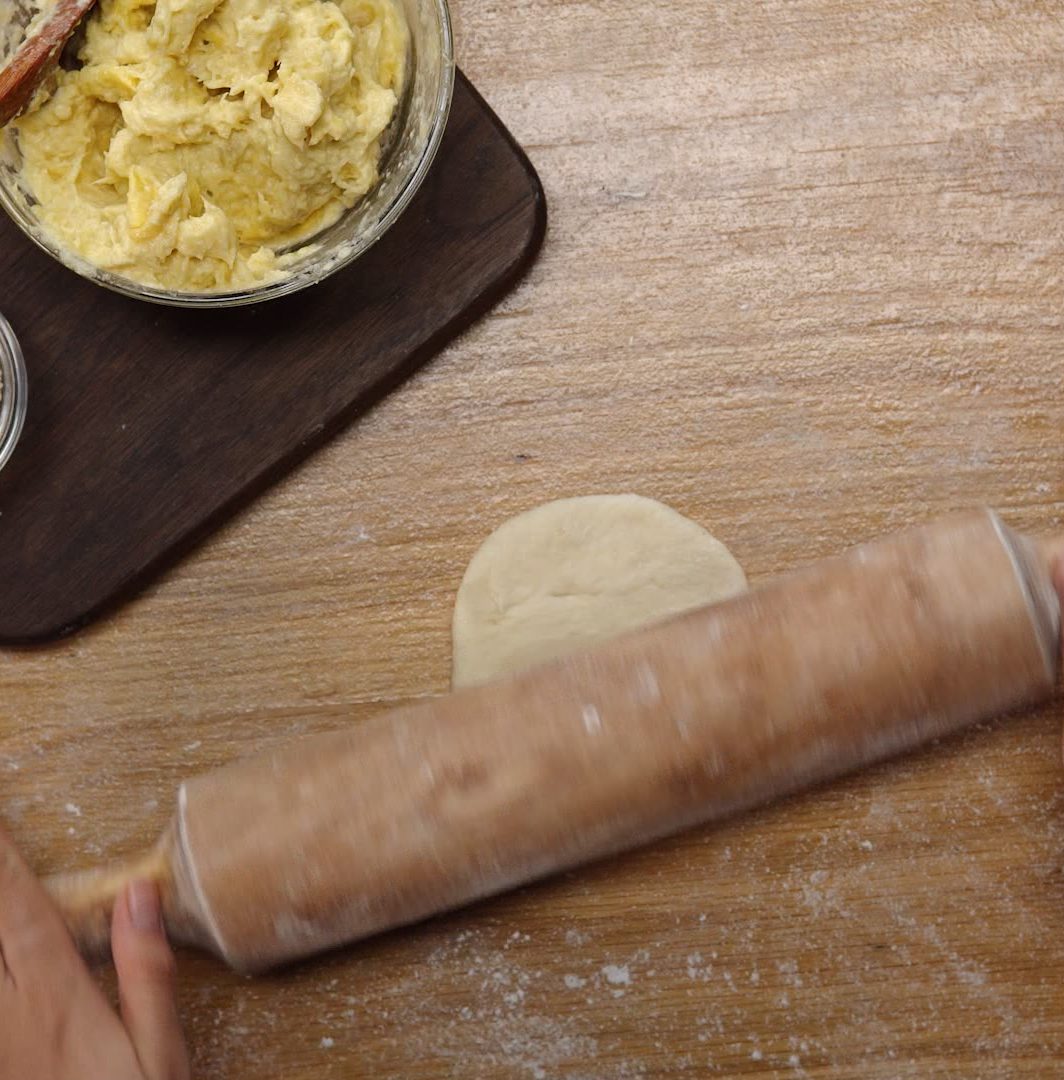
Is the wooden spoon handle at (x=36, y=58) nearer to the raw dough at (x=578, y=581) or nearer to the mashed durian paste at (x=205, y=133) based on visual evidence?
the mashed durian paste at (x=205, y=133)

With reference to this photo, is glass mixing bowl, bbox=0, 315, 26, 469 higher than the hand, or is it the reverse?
glass mixing bowl, bbox=0, 315, 26, 469

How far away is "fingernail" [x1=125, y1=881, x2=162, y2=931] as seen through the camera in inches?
40.9

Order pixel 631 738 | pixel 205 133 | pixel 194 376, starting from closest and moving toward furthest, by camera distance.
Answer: pixel 631 738
pixel 205 133
pixel 194 376

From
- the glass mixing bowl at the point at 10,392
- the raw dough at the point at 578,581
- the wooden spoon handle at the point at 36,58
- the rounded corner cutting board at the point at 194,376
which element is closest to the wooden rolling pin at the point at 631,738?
the raw dough at the point at 578,581

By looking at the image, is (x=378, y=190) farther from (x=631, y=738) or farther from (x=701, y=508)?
(x=631, y=738)

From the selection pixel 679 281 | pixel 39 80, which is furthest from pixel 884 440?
pixel 39 80

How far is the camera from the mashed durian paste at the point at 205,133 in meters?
1.04

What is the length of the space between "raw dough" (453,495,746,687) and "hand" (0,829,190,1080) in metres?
0.39

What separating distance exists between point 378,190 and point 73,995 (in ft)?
2.77

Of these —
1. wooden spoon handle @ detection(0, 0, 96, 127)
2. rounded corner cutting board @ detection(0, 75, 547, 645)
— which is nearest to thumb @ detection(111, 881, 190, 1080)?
rounded corner cutting board @ detection(0, 75, 547, 645)

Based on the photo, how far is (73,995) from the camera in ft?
3.50

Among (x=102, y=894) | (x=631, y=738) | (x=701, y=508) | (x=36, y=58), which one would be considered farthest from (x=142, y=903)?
(x=36, y=58)

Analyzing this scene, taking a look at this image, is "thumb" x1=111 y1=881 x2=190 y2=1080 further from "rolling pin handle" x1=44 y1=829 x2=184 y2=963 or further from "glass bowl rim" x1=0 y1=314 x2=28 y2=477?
"glass bowl rim" x1=0 y1=314 x2=28 y2=477

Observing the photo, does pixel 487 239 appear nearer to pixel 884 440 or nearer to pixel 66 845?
pixel 884 440
